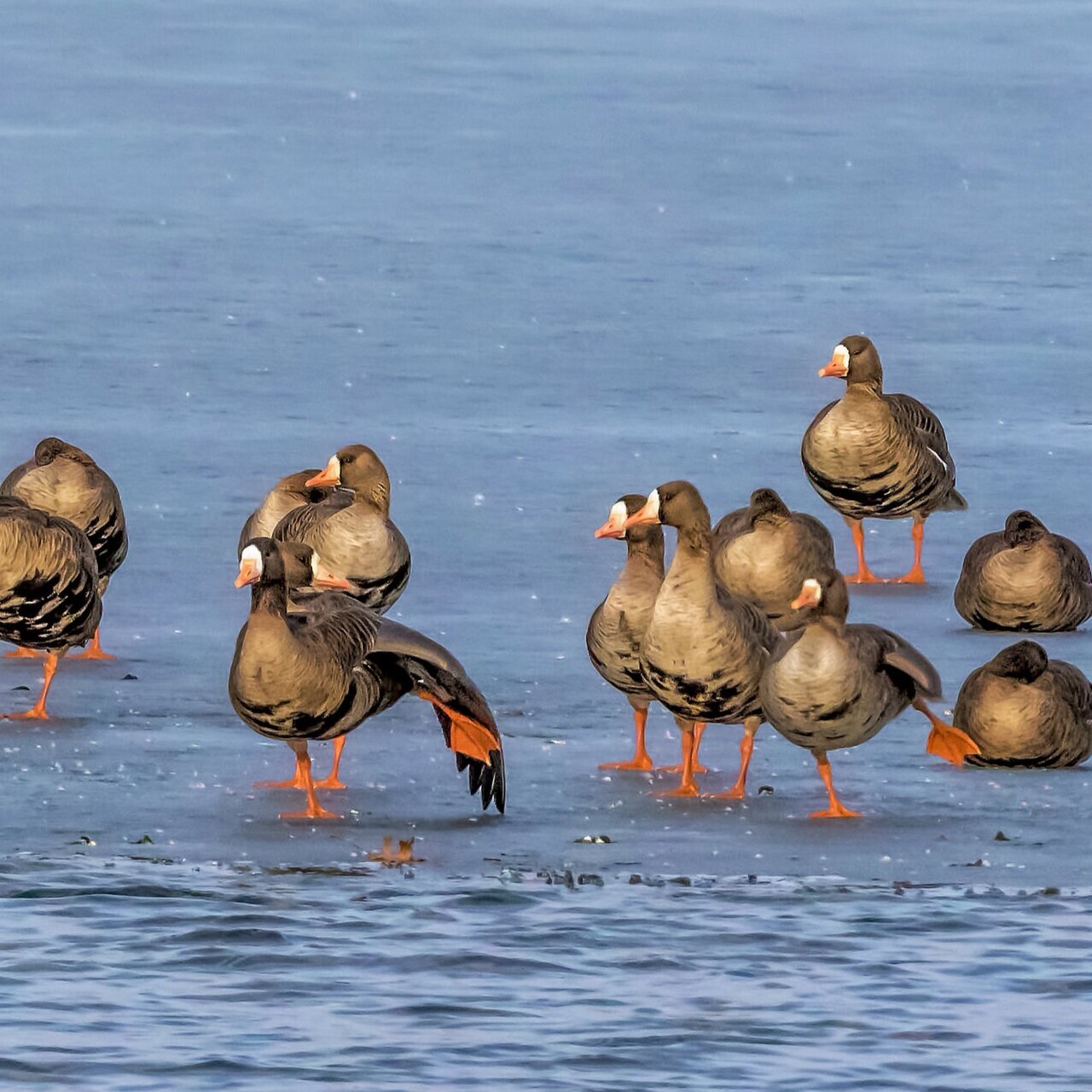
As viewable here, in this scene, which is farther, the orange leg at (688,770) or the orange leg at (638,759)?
the orange leg at (638,759)

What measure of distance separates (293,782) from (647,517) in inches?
67.5

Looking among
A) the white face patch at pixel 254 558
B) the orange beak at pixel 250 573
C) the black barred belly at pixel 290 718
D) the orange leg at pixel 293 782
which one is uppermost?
the white face patch at pixel 254 558

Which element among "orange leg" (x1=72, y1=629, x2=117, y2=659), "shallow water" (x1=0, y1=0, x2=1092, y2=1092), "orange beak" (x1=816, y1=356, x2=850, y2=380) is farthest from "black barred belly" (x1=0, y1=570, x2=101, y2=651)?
"orange beak" (x1=816, y1=356, x2=850, y2=380)

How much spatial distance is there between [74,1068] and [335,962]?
3.16 feet

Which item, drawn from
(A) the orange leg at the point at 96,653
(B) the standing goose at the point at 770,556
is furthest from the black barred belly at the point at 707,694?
(A) the orange leg at the point at 96,653

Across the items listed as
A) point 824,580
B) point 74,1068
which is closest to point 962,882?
point 824,580

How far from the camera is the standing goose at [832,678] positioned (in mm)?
9086

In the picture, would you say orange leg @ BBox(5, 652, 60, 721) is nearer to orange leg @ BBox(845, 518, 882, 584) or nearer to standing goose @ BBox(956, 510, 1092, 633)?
standing goose @ BBox(956, 510, 1092, 633)

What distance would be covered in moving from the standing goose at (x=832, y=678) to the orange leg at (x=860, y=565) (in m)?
4.05

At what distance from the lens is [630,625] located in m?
9.94

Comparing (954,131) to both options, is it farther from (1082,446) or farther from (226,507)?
(226,507)

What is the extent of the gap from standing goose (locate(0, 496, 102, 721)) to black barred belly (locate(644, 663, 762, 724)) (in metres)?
2.45

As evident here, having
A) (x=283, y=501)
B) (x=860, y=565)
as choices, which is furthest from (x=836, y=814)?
(x=860, y=565)

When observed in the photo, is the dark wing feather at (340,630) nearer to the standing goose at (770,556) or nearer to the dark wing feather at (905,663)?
the dark wing feather at (905,663)
